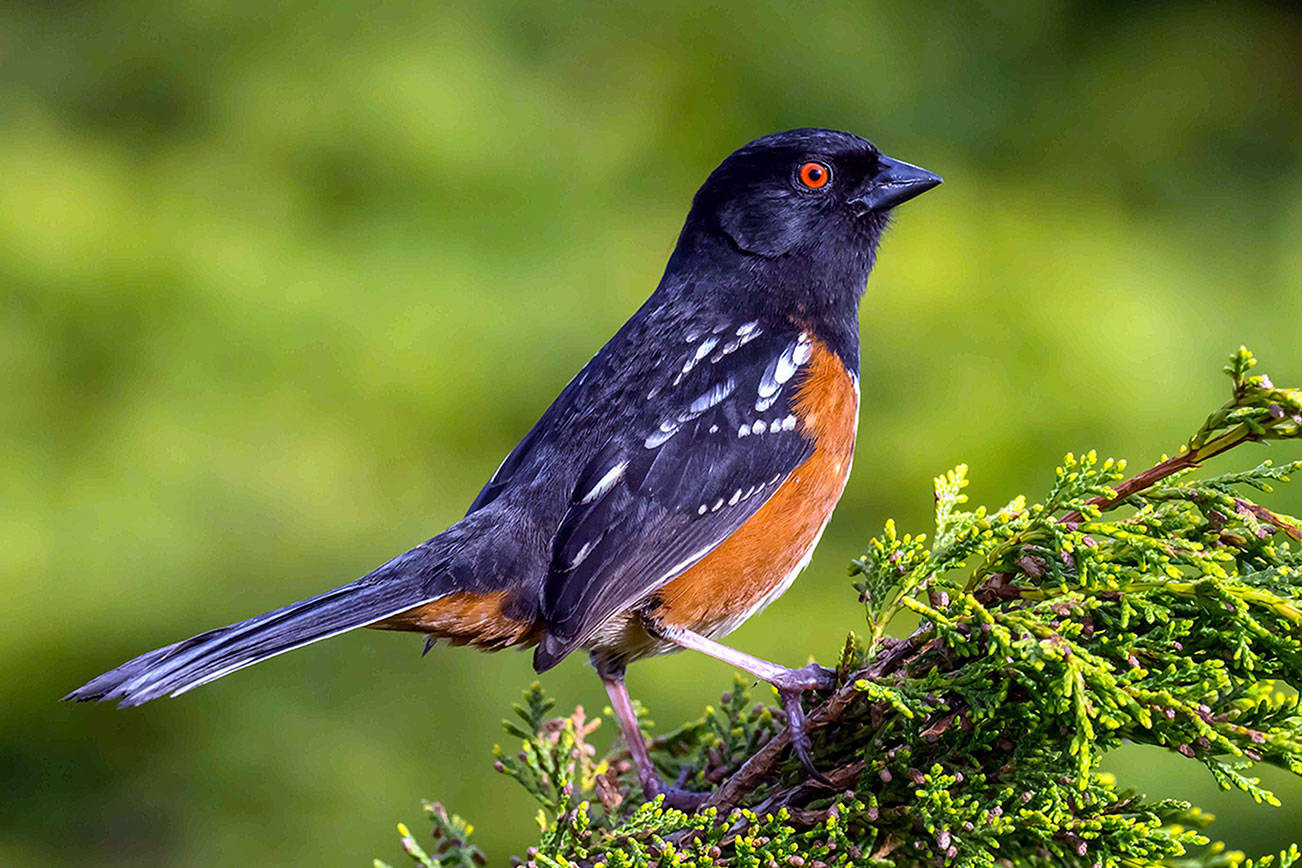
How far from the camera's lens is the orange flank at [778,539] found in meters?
2.09

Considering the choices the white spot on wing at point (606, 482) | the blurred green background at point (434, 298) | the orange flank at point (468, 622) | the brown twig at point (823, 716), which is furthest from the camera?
the blurred green background at point (434, 298)

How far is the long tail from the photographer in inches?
64.7

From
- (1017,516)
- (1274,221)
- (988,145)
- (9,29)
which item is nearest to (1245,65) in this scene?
(1274,221)

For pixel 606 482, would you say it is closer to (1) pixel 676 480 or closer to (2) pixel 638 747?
(1) pixel 676 480

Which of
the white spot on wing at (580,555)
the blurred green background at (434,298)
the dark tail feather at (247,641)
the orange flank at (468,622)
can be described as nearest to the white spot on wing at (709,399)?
the white spot on wing at (580,555)

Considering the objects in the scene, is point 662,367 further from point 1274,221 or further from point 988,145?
point 1274,221

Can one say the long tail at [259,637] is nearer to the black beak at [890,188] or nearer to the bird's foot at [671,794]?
the bird's foot at [671,794]

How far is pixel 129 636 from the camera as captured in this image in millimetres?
3875

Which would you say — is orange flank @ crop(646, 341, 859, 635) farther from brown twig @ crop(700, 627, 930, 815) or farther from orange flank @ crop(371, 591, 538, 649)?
brown twig @ crop(700, 627, 930, 815)

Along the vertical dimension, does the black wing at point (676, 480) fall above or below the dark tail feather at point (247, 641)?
above

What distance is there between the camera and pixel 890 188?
95.0 inches

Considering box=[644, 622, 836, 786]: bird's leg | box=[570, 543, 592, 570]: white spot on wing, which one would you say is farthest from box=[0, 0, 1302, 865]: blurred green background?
box=[570, 543, 592, 570]: white spot on wing

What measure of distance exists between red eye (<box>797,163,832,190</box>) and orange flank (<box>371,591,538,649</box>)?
112cm

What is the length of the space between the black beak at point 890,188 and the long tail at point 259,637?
4.08 ft
